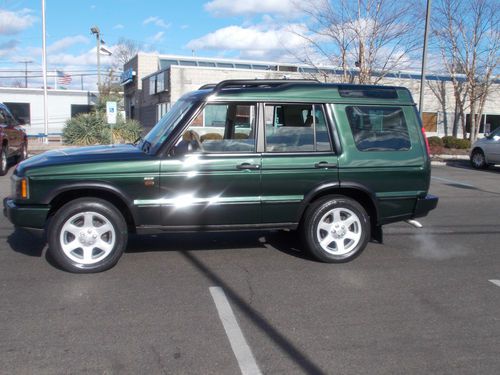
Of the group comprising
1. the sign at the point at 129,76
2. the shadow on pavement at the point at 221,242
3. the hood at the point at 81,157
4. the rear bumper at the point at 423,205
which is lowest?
the shadow on pavement at the point at 221,242

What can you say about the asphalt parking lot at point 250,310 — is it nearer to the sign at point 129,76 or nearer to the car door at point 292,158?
the car door at point 292,158

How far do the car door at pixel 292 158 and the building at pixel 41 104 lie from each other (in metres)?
33.1

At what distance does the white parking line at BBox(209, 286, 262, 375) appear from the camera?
3.51 m

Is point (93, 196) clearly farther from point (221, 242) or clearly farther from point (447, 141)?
point (447, 141)

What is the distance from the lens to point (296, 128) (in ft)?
18.9

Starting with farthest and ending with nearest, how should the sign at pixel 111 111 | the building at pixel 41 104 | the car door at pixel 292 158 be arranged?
the building at pixel 41 104 < the sign at pixel 111 111 < the car door at pixel 292 158

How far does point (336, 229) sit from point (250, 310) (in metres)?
1.79

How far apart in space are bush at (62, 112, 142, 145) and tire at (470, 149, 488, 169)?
13.3 m

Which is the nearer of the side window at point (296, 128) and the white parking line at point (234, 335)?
the white parking line at point (234, 335)

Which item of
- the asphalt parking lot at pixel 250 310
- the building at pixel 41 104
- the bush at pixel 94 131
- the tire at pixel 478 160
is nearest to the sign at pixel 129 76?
the building at pixel 41 104

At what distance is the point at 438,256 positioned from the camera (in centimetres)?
640

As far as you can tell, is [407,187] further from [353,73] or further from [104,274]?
[353,73]

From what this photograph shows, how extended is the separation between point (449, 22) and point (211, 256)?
73.3 ft

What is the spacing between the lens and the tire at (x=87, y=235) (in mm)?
5270
